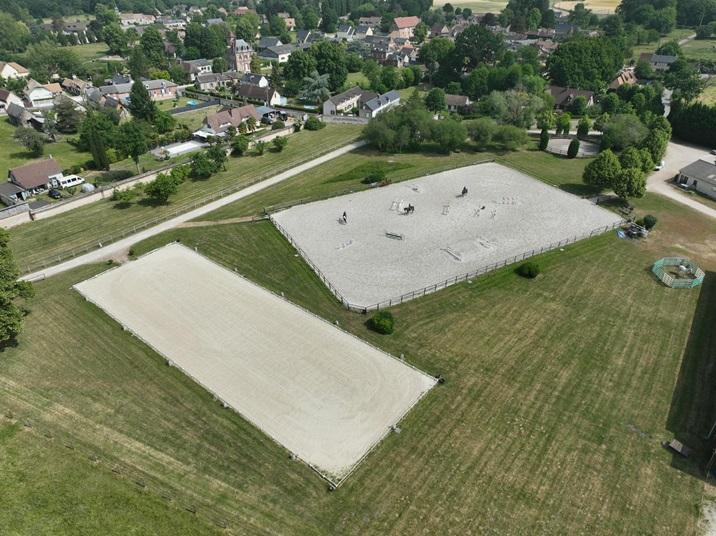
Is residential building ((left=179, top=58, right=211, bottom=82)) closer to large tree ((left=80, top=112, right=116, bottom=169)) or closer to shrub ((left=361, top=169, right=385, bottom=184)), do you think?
large tree ((left=80, top=112, right=116, bottom=169))

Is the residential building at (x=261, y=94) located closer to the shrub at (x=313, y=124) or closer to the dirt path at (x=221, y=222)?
the shrub at (x=313, y=124)

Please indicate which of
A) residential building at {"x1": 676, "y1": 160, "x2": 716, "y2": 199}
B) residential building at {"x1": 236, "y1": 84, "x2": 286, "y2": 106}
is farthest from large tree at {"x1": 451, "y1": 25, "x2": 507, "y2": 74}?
residential building at {"x1": 676, "y1": 160, "x2": 716, "y2": 199}

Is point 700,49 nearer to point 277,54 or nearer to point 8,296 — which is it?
point 277,54

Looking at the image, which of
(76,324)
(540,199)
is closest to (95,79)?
(76,324)

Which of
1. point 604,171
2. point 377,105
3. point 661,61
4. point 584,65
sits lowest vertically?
point 377,105

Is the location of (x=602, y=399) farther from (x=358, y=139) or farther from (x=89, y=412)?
(x=358, y=139)

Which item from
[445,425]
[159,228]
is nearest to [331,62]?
[159,228]
